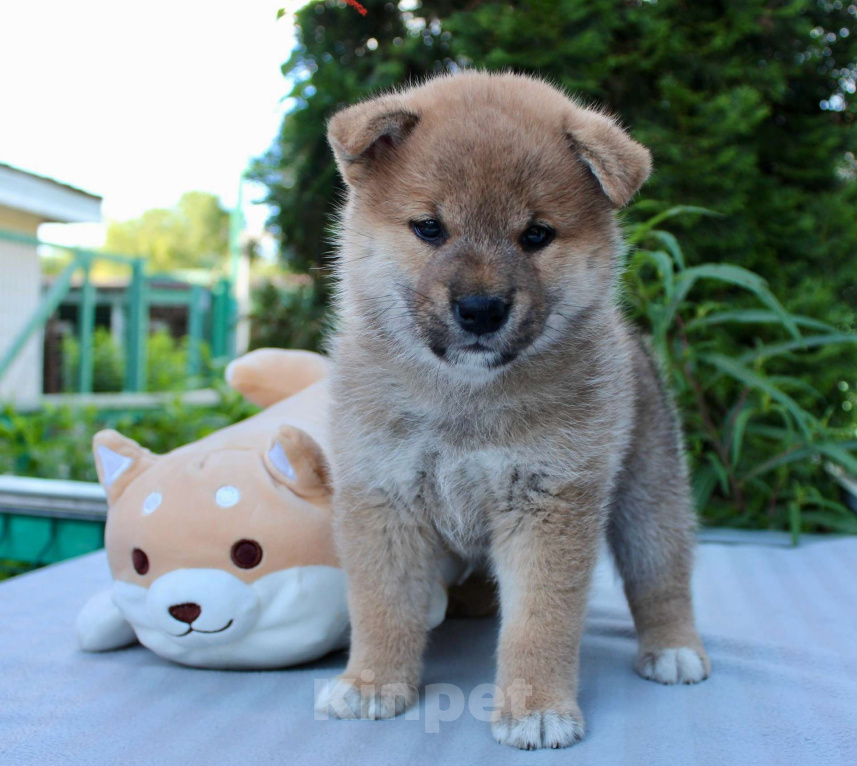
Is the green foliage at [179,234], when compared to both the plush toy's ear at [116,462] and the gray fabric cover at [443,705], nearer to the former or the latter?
the plush toy's ear at [116,462]

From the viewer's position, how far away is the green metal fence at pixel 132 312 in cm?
738

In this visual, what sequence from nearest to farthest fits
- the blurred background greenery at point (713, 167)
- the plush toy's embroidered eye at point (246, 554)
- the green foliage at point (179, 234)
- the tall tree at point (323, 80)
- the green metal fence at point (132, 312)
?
the plush toy's embroidered eye at point (246, 554)
the blurred background greenery at point (713, 167)
the tall tree at point (323, 80)
the green metal fence at point (132, 312)
the green foliage at point (179, 234)

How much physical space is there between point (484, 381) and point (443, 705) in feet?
2.66

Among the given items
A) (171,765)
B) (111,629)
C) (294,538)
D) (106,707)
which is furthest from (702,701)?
(111,629)

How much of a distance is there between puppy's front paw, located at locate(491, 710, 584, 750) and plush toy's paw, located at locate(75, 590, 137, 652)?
1.15 m

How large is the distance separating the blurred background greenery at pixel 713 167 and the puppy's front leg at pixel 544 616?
215 cm

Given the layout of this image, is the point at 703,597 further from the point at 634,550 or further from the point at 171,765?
the point at 171,765

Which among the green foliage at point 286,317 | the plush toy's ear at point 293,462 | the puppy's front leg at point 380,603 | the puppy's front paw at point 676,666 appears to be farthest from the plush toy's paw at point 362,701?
the green foliage at point 286,317

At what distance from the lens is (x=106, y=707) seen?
6.45 feet

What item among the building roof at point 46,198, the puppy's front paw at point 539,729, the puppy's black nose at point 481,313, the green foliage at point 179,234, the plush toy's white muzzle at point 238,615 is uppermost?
the green foliage at point 179,234

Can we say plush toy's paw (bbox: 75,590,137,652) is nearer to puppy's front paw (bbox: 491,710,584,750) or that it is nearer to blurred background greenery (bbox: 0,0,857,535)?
puppy's front paw (bbox: 491,710,584,750)

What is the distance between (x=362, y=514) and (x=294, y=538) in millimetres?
261

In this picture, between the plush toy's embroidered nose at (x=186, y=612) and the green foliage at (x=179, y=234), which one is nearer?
the plush toy's embroidered nose at (x=186, y=612)

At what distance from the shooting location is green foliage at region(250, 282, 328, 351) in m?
5.46
